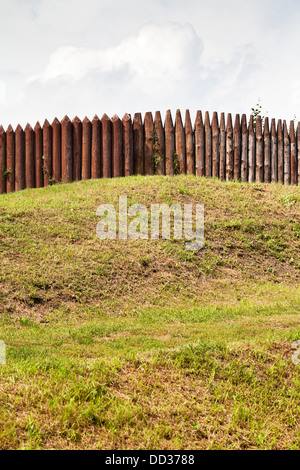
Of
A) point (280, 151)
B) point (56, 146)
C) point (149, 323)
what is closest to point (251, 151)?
point (280, 151)

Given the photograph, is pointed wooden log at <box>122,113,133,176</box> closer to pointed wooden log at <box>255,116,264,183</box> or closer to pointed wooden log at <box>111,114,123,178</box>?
pointed wooden log at <box>111,114,123,178</box>

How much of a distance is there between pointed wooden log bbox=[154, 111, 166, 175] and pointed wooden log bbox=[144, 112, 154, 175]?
0.14 metres

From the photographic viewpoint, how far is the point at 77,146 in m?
14.2

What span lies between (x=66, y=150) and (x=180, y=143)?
3.58m

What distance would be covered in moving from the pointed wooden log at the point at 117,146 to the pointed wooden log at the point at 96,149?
438mm

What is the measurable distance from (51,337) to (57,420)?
2.46 metres

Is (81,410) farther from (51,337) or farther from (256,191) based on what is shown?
(256,191)

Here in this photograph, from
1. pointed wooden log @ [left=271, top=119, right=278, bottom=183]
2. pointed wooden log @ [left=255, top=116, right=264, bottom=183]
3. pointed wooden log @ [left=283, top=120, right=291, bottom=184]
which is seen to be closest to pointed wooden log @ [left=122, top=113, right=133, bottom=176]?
pointed wooden log @ [left=255, top=116, right=264, bottom=183]

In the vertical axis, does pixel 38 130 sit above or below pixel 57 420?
above

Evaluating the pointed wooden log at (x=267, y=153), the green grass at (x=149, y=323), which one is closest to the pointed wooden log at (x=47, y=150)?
the green grass at (x=149, y=323)

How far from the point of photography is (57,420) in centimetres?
396

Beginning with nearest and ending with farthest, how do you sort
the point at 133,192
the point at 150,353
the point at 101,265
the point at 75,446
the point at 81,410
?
the point at 75,446
the point at 81,410
the point at 150,353
the point at 101,265
the point at 133,192

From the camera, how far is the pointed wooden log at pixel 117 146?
45.8 feet

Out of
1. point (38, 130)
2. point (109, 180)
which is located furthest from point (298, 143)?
point (38, 130)
